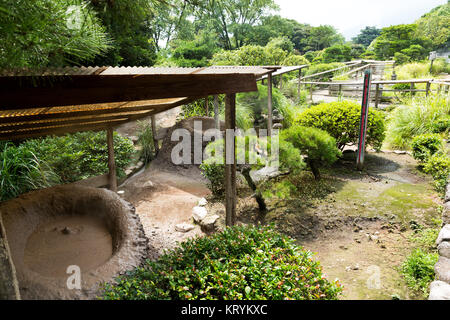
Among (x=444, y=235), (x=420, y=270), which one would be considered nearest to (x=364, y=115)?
(x=444, y=235)

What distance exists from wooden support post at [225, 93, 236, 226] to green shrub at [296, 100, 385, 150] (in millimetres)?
4170

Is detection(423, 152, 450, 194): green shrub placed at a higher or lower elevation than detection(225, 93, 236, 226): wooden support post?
lower

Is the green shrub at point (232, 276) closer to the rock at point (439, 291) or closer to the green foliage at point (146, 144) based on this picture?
the rock at point (439, 291)

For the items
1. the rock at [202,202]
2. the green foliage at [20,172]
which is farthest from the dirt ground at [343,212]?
the green foliage at [20,172]

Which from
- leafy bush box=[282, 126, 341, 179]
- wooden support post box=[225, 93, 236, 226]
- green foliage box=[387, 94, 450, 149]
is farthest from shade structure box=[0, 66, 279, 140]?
green foliage box=[387, 94, 450, 149]

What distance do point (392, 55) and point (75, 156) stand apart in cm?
2672

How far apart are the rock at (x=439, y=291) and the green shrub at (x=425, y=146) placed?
431 cm

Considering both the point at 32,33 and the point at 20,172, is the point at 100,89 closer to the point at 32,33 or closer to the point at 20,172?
the point at 32,33

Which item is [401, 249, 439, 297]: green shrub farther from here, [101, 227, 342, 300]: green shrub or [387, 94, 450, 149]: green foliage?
[387, 94, 450, 149]: green foliage

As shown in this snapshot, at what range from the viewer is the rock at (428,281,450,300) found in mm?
2676

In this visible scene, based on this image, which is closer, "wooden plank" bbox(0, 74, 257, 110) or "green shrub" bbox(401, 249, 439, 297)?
"wooden plank" bbox(0, 74, 257, 110)

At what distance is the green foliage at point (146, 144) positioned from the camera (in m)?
8.10

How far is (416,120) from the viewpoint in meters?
7.92
